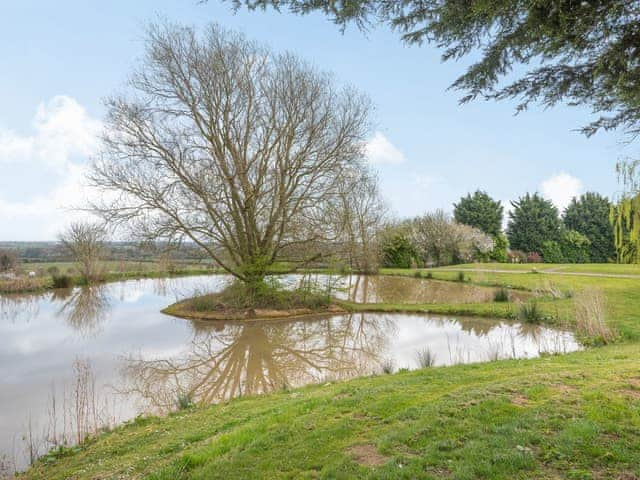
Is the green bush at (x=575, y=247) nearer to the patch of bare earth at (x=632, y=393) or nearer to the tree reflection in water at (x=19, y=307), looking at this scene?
the patch of bare earth at (x=632, y=393)

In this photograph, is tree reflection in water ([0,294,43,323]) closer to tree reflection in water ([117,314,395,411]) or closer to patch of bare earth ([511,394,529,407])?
tree reflection in water ([117,314,395,411])

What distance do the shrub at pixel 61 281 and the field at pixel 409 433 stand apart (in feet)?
61.5

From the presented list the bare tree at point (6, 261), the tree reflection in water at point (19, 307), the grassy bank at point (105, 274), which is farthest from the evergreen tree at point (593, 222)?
the bare tree at point (6, 261)

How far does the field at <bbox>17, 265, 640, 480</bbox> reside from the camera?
2723 millimetres

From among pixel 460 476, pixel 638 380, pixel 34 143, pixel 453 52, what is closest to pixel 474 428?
pixel 460 476

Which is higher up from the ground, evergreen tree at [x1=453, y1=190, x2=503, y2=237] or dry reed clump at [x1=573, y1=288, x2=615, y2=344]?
evergreen tree at [x1=453, y1=190, x2=503, y2=237]

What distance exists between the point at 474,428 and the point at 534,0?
3190 mm

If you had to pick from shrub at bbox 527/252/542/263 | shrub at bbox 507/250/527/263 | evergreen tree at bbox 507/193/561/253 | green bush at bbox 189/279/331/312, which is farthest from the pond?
evergreen tree at bbox 507/193/561/253

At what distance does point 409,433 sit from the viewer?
325 cm

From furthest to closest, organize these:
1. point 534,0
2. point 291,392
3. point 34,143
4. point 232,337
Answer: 1. point 34,143
2. point 232,337
3. point 291,392
4. point 534,0

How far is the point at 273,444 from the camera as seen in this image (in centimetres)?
337

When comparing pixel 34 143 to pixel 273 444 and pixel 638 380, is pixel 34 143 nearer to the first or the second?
pixel 273 444

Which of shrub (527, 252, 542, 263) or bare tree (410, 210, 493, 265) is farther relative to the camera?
shrub (527, 252, 542, 263)

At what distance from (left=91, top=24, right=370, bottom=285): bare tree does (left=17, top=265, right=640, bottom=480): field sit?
8.66m
